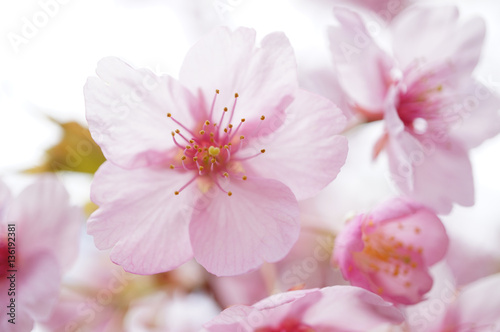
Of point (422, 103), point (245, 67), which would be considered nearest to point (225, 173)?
point (245, 67)

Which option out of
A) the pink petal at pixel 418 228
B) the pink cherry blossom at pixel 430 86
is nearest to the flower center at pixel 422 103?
the pink cherry blossom at pixel 430 86

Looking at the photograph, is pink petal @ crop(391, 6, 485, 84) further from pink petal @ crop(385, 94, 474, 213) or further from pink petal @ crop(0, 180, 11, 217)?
pink petal @ crop(0, 180, 11, 217)

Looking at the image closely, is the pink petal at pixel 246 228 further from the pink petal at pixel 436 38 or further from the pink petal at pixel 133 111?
the pink petal at pixel 436 38

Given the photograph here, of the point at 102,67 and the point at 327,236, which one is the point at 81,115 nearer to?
the point at 102,67

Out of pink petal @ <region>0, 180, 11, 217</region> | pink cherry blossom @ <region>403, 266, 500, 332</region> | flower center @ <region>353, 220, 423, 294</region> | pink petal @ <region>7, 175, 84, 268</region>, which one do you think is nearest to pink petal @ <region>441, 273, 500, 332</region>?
pink cherry blossom @ <region>403, 266, 500, 332</region>

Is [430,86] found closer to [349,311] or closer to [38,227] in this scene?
[349,311]

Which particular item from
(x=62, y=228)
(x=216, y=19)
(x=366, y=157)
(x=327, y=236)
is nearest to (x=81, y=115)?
(x=62, y=228)

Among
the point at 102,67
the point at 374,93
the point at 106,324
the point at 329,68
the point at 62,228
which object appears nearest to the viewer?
the point at 102,67

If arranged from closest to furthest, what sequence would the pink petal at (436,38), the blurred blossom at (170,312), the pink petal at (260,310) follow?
the pink petal at (260,310), the pink petal at (436,38), the blurred blossom at (170,312)
